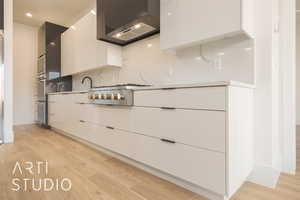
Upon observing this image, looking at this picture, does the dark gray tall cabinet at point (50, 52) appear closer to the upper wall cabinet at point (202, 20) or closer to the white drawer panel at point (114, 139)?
the white drawer panel at point (114, 139)

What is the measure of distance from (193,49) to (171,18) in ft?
1.25

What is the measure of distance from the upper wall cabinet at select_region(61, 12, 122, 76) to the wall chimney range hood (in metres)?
0.20

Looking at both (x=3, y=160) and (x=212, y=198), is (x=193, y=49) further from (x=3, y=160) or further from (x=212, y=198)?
(x=3, y=160)

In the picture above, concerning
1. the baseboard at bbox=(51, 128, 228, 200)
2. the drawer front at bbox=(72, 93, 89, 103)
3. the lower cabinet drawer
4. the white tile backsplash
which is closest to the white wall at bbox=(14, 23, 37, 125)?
the drawer front at bbox=(72, 93, 89, 103)

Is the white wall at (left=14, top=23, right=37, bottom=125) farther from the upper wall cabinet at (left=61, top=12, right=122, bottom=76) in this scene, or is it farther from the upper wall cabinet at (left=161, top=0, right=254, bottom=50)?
the upper wall cabinet at (left=161, top=0, right=254, bottom=50)

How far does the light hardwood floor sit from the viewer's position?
46.0 inches

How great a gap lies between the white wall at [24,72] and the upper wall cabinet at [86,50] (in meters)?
1.50

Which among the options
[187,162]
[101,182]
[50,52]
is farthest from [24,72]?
[187,162]

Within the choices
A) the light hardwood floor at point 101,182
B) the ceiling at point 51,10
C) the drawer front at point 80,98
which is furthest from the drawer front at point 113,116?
the ceiling at point 51,10

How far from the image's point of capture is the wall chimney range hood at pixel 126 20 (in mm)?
1707

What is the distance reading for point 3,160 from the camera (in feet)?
5.95

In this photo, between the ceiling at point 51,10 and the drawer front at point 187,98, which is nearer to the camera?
the drawer front at point 187,98

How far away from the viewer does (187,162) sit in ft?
3.87

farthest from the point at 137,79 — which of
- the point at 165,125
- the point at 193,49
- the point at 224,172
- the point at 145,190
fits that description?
the point at 224,172
